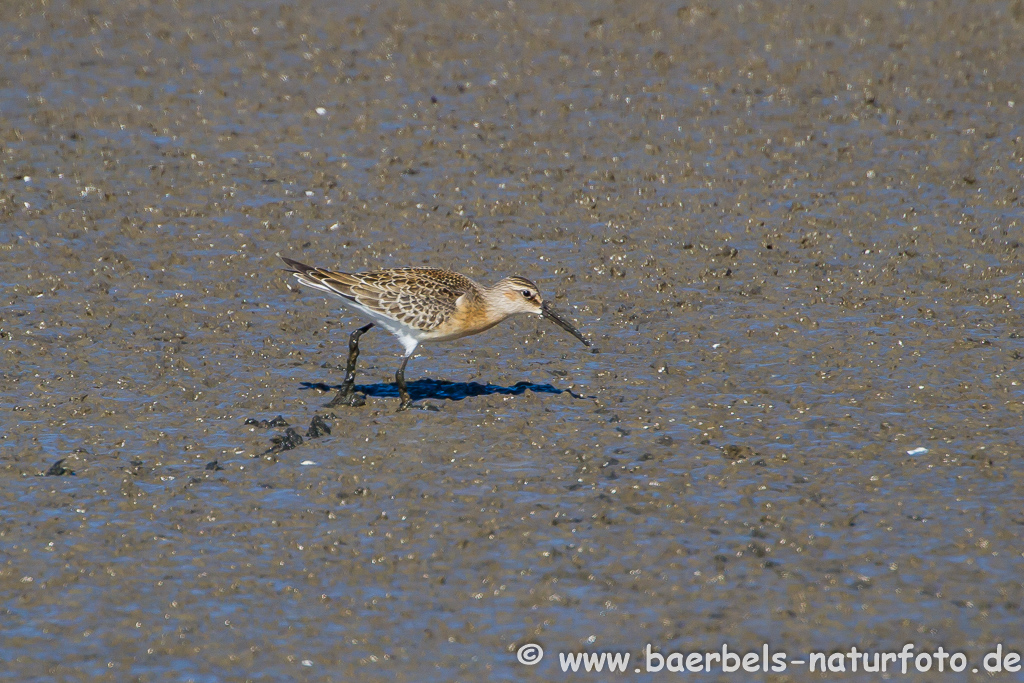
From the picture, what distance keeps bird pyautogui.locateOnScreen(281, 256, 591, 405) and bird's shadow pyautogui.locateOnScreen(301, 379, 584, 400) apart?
24 cm

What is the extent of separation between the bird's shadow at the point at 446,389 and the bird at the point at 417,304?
24cm

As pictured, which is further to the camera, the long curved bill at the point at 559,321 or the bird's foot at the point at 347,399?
the long curved bill at the point at 559,321

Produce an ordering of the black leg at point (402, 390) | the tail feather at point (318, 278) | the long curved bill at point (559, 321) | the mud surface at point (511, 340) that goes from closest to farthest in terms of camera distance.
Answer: the mud surface at point (511, 340)
the black leg at point (402, 390)
the tail feather at point (318, 278)
the long curved bill at point (559, 321)

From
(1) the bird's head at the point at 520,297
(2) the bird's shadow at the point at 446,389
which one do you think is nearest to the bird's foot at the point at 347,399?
(2) the bird's shadow at the point at 446,389

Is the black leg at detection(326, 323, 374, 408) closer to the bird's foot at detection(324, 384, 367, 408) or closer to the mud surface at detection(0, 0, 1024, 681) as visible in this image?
the bird's foot at detection(324, 384, 367, 408)

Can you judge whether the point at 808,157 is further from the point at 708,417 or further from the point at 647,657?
the point at 647,657

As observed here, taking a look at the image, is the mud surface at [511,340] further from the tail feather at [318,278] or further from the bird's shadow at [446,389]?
the tail feather at [318,278]

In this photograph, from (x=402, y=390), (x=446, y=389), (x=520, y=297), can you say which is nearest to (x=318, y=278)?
(x=402, y=390)

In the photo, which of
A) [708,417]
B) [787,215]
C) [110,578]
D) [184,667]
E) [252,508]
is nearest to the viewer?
[184,667]

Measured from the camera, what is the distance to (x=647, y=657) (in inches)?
280

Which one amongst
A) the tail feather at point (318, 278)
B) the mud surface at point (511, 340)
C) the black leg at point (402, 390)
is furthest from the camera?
the tail feather at point (318, 278)

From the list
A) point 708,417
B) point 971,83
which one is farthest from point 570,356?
point 971,83

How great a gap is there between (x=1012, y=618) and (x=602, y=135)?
9.20 m

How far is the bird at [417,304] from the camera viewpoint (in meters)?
10.4
